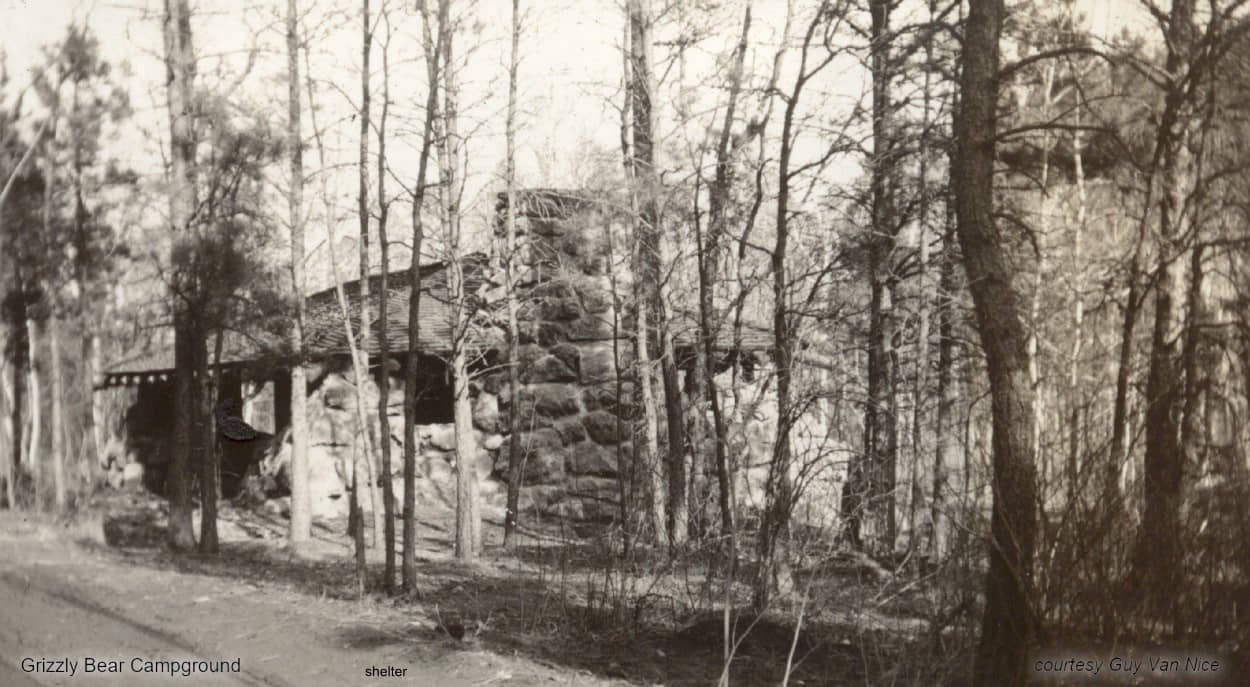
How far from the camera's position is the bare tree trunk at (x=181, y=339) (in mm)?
15812

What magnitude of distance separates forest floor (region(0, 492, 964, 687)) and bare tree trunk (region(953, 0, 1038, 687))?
0.57 m

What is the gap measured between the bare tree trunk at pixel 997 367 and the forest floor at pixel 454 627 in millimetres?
572

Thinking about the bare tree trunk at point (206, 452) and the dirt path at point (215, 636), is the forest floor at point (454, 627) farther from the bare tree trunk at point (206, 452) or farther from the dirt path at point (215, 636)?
the bare tree trunk at point (206, 452)

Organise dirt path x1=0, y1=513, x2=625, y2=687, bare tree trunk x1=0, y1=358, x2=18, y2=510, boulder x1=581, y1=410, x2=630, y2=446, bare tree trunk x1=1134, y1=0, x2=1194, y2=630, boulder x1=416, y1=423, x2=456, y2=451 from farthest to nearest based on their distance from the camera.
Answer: boulder x1=416, y1=423, x2=456, y2=451, boulder x1=581, y1=410, x2=630, y2=446, bare tree trunk x1=0, y1=358, x2=18, y2=510, dirt path x1=0, y1=513, x2=625, y2=687, bare tree trunk x1=1134, y1=0, x2=1194, y2=630

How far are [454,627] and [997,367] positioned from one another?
516cm

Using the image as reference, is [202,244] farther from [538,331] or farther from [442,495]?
[442,495]

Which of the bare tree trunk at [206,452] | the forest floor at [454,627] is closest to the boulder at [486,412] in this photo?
the bare tree trunk at [206,452]

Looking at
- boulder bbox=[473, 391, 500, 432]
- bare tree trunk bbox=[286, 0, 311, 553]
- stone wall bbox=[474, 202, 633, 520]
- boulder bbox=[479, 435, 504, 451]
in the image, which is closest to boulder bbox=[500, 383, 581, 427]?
stone wall bbox=[474, 202, 633, 520]

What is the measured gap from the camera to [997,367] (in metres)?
7.11

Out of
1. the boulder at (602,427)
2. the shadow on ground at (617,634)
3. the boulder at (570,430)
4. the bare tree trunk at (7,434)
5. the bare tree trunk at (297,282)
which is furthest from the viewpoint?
the boulder at (570,430)

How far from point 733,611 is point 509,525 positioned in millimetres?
7869

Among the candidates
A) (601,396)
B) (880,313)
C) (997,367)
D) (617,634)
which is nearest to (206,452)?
(601,396)

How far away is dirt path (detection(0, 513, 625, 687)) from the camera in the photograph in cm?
814

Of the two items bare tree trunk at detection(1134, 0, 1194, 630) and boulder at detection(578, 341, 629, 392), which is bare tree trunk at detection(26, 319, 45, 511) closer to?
boulder at detection(578, 341, 629, 392)
